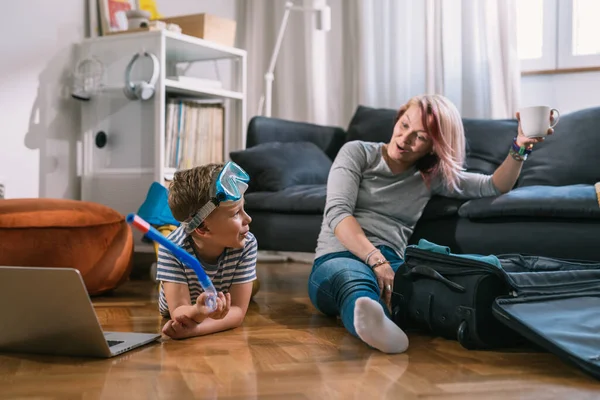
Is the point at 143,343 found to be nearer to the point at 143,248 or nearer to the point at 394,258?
the point at 394,258

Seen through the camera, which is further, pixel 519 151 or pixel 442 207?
pixel 442 207

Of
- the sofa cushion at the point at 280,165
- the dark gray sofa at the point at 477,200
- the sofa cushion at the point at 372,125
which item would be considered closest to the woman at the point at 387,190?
the dark gray sofa at the point at 477,200

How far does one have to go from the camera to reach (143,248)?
10.6 feet

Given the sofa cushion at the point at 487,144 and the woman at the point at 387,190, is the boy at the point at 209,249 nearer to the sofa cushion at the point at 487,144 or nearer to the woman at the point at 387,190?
the woman at the point at 387,190

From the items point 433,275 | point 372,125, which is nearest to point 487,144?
point 372,125

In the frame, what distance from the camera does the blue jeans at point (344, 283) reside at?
5.89ft

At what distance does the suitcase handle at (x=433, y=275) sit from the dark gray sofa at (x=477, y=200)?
522 mm

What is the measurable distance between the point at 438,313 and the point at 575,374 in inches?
15.9

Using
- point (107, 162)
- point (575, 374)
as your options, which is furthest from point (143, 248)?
point (575, 374)

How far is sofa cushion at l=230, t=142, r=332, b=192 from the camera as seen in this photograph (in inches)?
117

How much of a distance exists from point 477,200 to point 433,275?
62 centimetres

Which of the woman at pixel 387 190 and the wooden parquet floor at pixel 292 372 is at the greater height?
the woman at pixel 387 190

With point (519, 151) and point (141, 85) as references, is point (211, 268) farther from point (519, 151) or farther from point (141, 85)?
point (141, 85)

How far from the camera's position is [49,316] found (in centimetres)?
153
